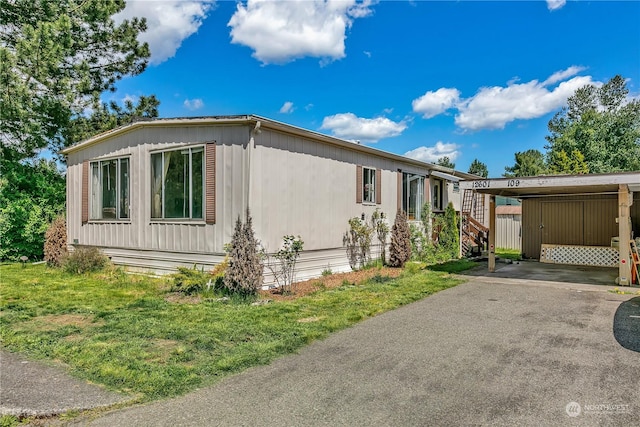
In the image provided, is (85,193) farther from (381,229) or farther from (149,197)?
(381,229)

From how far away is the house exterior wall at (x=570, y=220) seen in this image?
524 inches

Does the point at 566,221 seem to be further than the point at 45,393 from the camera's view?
Yes

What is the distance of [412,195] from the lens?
13945 mm

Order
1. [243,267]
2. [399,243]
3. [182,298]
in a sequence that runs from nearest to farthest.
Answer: [243,267] < [182,298] < [399,243]

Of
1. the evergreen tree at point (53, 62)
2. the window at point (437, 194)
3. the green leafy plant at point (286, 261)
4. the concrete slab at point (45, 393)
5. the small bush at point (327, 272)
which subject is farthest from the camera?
the window at point (437, 194)

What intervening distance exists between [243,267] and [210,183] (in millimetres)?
2080

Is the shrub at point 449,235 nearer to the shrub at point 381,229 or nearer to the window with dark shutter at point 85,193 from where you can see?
the shrub at point 381,229

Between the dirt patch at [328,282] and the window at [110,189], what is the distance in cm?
478

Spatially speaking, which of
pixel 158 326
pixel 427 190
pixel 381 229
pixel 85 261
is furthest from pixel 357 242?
pixel 85 261

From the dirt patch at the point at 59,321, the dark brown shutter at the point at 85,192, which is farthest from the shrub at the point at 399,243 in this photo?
the dark brown shutter at the point at 85,192

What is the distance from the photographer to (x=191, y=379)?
366 cm

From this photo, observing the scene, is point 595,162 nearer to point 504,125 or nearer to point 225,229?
point 504,125

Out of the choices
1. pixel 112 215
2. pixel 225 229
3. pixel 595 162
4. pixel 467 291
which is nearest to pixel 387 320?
pixel 467 291

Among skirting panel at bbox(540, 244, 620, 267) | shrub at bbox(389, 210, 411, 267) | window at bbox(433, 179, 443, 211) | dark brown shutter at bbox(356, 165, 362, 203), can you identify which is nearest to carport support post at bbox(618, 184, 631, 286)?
skirting panel at bbox(540, 244, 620, 267)
